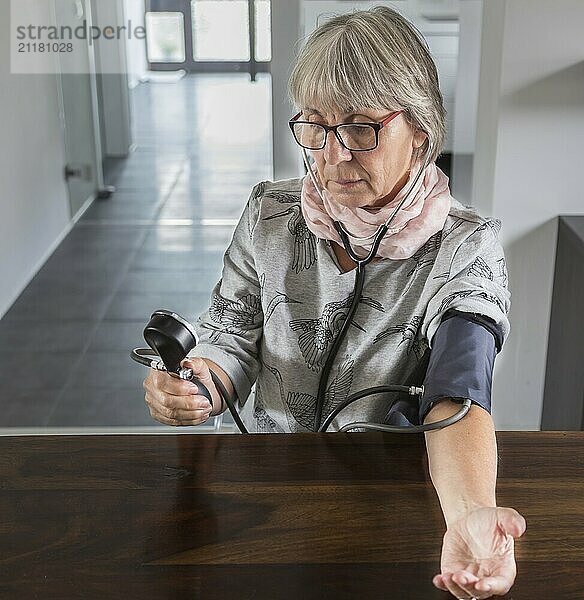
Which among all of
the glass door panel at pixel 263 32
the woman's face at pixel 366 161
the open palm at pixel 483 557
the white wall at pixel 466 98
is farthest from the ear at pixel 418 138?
the glass door panel at pixel 263 32

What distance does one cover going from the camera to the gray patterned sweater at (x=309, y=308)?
1.40 m

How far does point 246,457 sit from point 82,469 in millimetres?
195

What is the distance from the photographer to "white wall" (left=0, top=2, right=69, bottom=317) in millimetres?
2680

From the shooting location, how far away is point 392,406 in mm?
1417

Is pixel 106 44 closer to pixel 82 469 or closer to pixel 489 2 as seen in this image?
pixel 489 2

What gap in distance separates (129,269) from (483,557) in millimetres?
2136

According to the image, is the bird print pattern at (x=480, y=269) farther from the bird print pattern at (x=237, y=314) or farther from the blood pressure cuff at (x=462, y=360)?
the bird print pattern at (x=237, y=314)

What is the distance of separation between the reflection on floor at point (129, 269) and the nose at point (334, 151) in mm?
1563

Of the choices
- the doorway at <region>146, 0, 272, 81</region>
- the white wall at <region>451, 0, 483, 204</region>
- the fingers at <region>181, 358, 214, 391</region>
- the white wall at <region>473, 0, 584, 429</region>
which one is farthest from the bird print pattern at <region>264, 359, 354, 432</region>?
the doorway at <region>146, 0, 272, 81</region>

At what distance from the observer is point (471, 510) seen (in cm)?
99

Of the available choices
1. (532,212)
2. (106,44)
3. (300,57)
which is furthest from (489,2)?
(300,57)

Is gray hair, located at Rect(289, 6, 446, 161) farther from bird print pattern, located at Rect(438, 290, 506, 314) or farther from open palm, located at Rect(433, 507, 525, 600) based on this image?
open palm, located at Rect(433, 507, 525, 600)

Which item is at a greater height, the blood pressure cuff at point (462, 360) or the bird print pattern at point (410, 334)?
the blood pressure cuff at point (462, 360)

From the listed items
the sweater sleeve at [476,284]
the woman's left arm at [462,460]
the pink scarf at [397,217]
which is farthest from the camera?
the pink scarf at [397,217]
